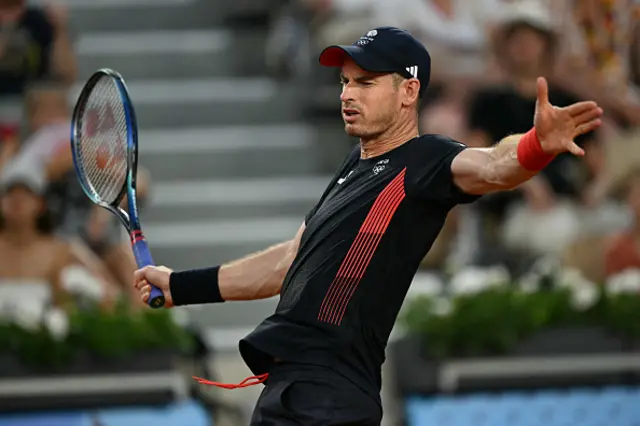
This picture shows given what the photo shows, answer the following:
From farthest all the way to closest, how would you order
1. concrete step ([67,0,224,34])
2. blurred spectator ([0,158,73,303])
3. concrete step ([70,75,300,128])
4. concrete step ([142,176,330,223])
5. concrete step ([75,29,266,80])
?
concrete step ([67,0,224,34]), concrete step ([75,29,266,80]), concrete step ([70,75,300,128]), concrete step ([142,176,330,223]), blurred spectator ([0,158,73,303])

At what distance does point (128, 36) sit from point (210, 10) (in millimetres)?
811

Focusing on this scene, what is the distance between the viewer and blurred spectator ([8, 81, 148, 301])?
352 inches

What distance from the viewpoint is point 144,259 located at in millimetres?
4641

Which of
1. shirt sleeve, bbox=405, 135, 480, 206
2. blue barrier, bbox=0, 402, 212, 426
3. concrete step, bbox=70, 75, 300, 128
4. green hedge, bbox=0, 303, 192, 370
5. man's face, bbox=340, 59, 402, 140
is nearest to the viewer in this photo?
shirt sleeve, bbox=405, 135, 480, 206

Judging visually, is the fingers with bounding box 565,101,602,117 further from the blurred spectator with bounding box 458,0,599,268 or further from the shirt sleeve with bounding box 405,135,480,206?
the blurred spectator with bounding box 458,0,599,268

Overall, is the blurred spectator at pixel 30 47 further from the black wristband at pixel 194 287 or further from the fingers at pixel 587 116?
the fingers at pixel 587 116

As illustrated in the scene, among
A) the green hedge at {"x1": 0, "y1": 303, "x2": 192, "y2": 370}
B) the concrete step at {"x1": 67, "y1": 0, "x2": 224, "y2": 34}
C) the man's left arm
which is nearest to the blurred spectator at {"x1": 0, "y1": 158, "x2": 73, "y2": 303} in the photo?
the green hedge at {"x1": 0, "y1": 303, "x2": 192, "y2": 370}

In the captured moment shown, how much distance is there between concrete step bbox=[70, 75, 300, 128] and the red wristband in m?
7.63

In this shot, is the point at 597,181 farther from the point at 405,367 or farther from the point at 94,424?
the point at 94,424

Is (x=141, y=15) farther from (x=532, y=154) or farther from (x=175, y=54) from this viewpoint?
(x=532, y=154)

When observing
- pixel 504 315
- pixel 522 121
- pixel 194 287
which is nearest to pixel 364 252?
pixel 194 287

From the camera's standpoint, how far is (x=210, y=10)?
12328 mm

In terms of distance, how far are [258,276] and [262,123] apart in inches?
271

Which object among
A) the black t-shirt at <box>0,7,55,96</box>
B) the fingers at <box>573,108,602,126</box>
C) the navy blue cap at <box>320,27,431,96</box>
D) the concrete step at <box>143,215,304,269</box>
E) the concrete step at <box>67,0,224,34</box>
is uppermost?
the concrete step at <box>67,0,224,34</box>
